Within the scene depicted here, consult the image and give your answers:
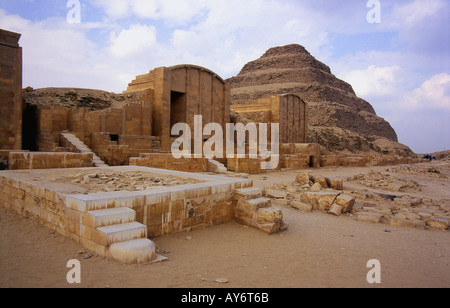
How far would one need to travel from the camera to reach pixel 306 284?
287cm

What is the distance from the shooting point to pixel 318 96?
5209 centimetres

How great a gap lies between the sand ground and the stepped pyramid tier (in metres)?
33.0

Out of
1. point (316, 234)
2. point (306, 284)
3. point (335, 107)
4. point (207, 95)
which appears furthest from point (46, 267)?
point (335, 107)

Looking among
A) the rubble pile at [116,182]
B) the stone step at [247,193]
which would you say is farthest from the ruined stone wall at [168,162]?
the stone step at [247,193]

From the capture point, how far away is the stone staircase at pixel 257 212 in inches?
187

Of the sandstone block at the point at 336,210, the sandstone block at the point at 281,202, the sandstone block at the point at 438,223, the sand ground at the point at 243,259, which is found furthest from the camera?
the sandstone block at the point at 281,202

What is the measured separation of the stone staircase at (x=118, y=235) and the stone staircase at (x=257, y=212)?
2093mm

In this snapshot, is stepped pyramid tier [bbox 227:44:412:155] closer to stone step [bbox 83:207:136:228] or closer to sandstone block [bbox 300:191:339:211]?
sandstone block [bbox 300:191:339:211]

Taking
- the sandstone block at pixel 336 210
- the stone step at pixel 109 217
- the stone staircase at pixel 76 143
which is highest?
the stone staircase at pixel 76 143

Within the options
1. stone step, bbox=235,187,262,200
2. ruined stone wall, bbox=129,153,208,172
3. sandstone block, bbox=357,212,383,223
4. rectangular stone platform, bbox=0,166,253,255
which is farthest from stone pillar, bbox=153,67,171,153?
sandstone block, bbox=357,212,383,223

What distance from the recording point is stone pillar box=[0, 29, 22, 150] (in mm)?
11234

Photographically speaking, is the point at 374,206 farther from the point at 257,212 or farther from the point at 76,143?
the point at 76,143

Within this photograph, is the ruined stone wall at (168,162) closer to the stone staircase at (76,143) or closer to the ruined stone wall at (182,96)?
the stone staircase at (76,143)
